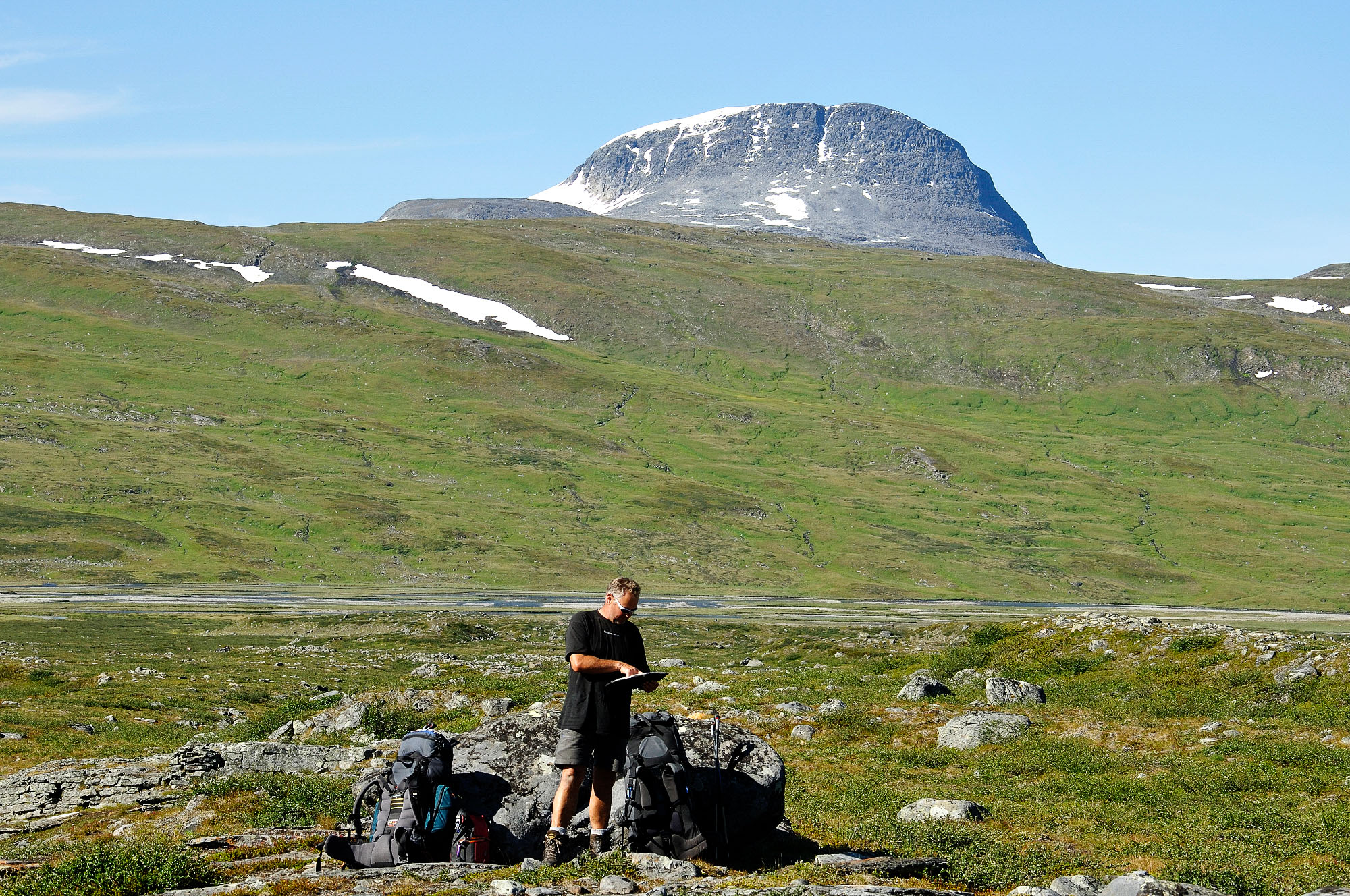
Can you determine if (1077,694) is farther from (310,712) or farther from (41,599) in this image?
(41,599)

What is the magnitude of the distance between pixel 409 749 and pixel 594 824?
2862 millimetres

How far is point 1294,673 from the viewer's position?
31.1 meters

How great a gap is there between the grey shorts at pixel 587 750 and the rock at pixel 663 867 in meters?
1.43

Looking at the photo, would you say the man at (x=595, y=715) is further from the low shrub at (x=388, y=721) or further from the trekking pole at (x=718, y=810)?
the low shrub at (x=388, y=721)

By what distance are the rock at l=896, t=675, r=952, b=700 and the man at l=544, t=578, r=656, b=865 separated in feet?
63.3

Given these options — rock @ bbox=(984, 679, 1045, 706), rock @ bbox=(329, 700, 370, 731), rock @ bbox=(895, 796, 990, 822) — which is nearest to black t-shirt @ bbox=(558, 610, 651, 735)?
rock @ bbox=(895, 796, 990, 822)

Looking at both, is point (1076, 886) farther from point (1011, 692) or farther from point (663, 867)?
point (1011, 692)

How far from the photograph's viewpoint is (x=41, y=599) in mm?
110312

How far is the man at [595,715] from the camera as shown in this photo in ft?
48.0

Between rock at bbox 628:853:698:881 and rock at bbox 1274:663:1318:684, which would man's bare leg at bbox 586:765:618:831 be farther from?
rock at bbox 1274:663:1318:684

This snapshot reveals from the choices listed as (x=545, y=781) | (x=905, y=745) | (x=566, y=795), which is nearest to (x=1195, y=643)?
(x=905, y=745)

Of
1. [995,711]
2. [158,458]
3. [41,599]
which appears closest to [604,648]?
[995,711]

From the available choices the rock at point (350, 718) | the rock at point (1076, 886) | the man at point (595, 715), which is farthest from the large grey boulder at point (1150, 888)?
the rock at point (350, 718)

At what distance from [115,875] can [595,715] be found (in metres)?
6.23
